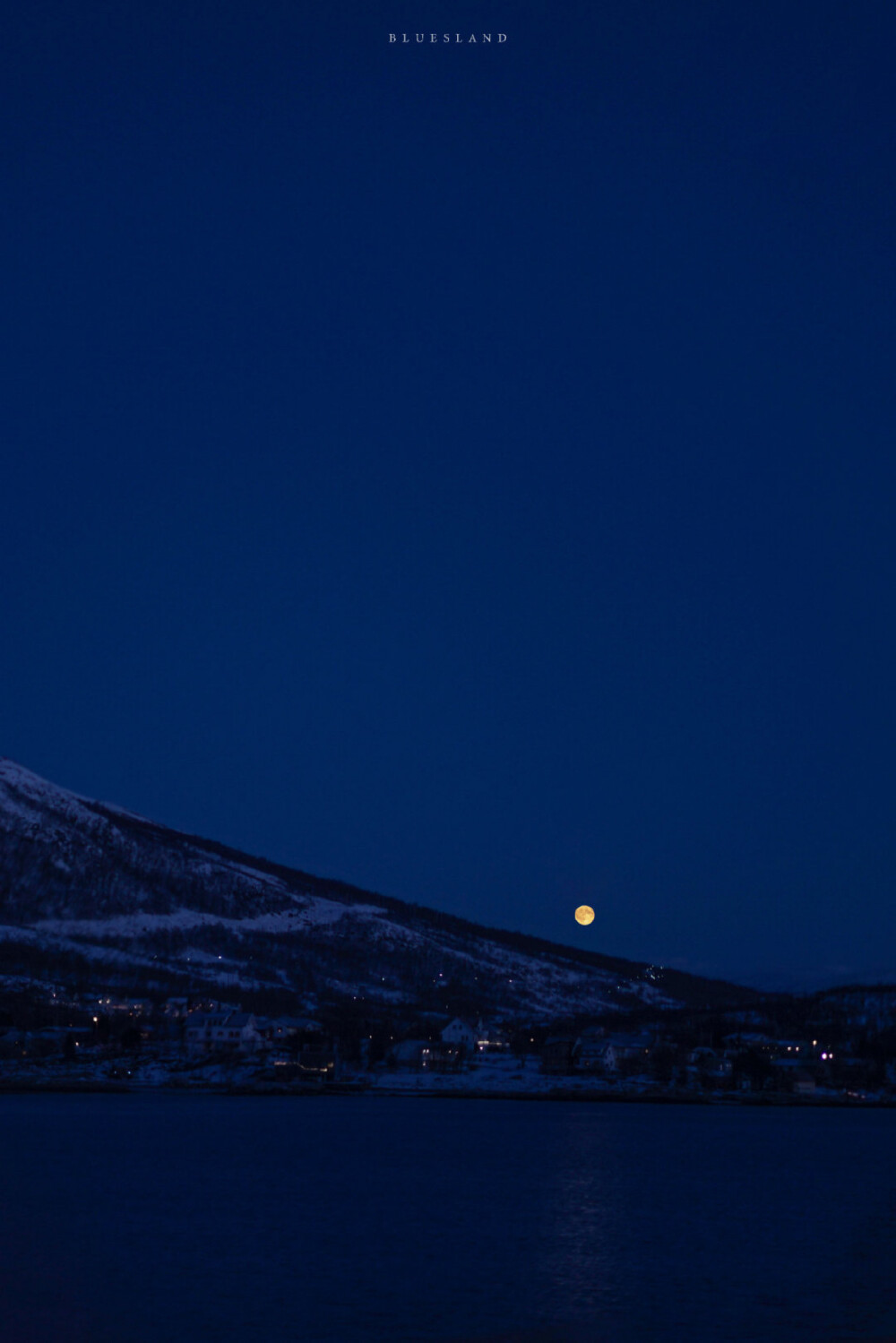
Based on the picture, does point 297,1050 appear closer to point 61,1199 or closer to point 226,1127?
point 226,1127

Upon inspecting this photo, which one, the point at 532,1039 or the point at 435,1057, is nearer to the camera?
the point at 435,1057

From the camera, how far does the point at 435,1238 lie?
29.8 m

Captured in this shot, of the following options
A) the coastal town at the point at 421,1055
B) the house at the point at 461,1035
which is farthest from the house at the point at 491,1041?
the house at the point at 461,1035

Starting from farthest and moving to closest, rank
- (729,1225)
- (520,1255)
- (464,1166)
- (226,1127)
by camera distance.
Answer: (226,1127) → (464,1166) → (729,1225) → (520,1255)

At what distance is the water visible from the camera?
20641 millimetres

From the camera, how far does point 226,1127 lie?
6488 cm

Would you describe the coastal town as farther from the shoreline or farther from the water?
the water

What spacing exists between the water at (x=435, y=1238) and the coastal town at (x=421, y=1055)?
40618 millimetres

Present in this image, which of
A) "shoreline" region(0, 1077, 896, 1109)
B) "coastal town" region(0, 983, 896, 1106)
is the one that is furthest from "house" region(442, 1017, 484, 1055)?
"shoreline" region(0, 1077, 896, 1109)

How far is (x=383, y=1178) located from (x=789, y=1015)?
407 feet

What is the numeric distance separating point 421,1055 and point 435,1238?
3459 inches

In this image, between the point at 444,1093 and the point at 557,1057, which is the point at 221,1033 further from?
the point at 444,1093

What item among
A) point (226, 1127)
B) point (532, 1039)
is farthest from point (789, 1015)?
point (226, 1127)

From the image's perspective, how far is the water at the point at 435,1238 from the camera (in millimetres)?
20641
